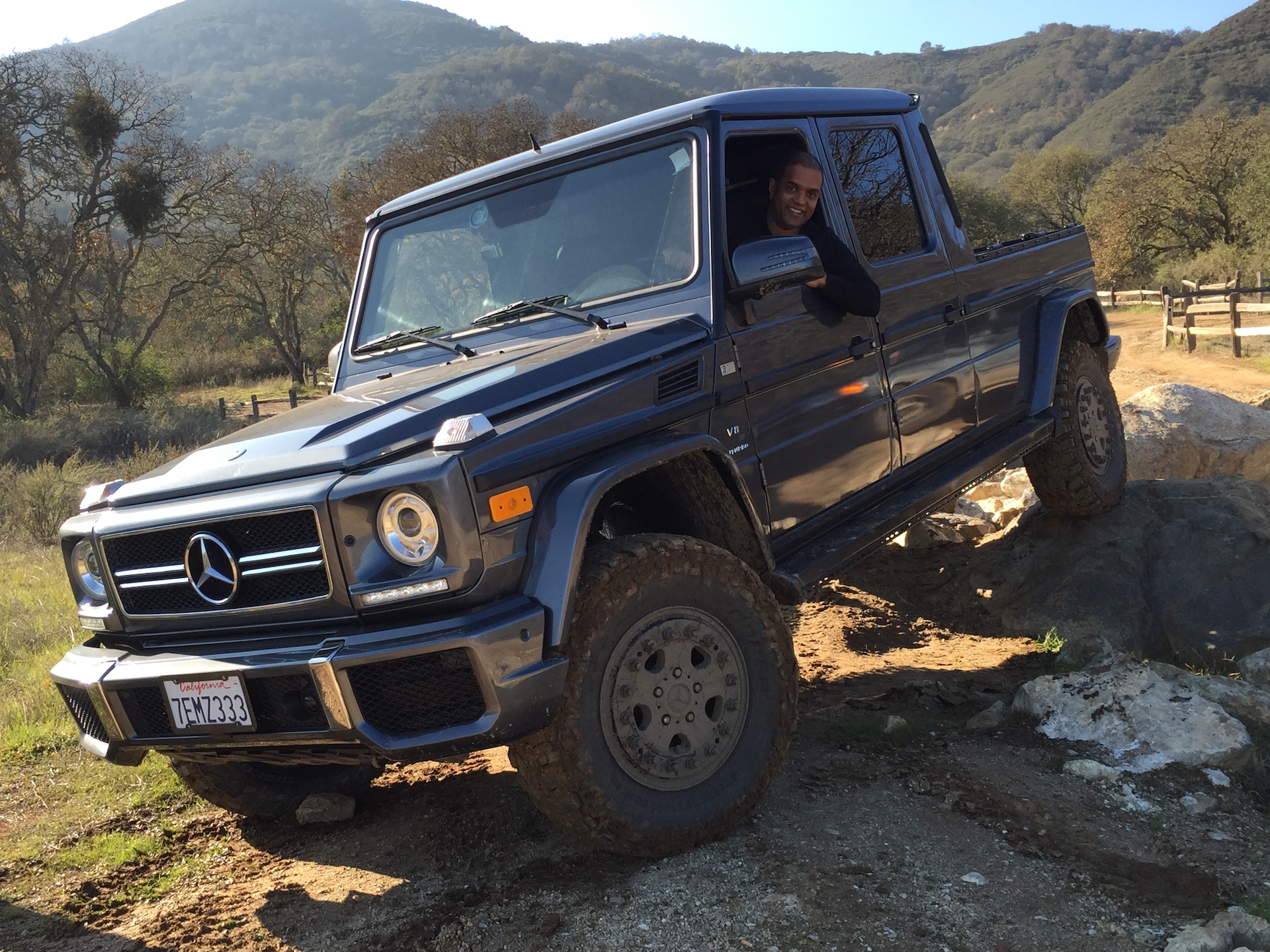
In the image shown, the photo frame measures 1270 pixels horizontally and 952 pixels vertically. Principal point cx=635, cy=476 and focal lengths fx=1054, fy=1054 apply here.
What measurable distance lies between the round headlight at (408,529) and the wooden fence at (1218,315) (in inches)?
822

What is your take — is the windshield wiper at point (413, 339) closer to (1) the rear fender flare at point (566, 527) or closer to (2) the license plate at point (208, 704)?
(1) the rear fender flare at point (566, 527)

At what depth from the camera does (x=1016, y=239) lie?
539 centimetres

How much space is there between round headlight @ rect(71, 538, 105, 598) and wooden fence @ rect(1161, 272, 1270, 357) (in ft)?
69.3

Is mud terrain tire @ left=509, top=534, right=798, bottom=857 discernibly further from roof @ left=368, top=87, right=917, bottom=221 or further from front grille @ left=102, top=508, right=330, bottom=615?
roof @ left=368, top=87, right=917, bottom=221

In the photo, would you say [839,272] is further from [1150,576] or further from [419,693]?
[1150,576]

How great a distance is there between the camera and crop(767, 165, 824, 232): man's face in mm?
3756

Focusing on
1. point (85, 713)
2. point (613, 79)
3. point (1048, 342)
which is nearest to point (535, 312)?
point (85, 713)

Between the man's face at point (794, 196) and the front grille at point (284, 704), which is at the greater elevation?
the man's face at point (794, 196)

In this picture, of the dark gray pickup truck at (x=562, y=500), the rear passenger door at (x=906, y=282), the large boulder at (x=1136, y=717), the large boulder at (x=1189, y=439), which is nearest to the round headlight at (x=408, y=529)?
the dark gray pickup truck at (x=562, y=500)

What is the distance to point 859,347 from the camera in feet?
12.9

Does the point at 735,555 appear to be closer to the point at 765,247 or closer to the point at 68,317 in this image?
the point at 765,247

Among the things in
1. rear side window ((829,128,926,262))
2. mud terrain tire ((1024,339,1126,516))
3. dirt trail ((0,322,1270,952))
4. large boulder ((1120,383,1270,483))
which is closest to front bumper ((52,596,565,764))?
dirt trail ((0,322,1270,952))

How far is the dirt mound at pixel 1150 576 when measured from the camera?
5.14 meters

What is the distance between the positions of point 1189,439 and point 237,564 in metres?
6.84
